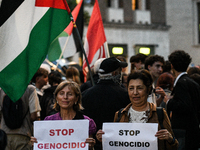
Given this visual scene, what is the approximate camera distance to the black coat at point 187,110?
529cm

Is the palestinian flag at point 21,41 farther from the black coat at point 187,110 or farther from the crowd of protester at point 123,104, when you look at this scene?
the black coat at point 187,110

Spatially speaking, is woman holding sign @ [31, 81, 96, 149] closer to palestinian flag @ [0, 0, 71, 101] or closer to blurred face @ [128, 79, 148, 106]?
palestinian flag @ [0, 0, 71, 101]

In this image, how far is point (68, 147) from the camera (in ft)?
13.5

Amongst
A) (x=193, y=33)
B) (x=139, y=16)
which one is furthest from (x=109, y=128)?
(x=193, y=33)

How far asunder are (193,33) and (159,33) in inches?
115

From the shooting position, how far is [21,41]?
15.7 ft

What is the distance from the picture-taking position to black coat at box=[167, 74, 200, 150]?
5285 millimetres

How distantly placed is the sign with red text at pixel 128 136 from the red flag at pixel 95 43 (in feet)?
11.4

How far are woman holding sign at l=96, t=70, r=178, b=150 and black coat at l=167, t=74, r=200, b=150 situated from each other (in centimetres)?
117

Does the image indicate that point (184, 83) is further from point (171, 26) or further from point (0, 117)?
point (171, 26)

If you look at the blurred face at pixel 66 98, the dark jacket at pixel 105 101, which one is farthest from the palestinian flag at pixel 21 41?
the dark jacket at pixel 105 101

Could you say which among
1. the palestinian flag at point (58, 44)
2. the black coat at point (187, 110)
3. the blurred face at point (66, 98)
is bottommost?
the black coat at point (187, 110)

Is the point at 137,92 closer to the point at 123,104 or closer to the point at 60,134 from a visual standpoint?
the point at 123,104

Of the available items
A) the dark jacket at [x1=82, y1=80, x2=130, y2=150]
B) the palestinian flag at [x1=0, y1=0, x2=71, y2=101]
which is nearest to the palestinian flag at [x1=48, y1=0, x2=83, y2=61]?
the palestinian flag at [x1=0, y1=0, x2=71, y2=101]
